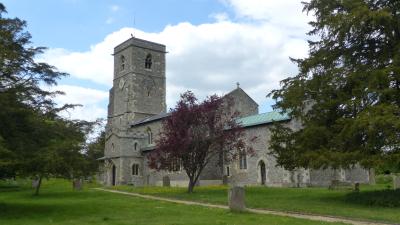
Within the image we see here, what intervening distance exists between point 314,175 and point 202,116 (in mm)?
10968

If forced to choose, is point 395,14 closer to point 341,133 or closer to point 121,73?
point 341,133

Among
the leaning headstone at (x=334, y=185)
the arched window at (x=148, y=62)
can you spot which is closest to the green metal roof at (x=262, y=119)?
the leaning headstone at (x=334, y=185)

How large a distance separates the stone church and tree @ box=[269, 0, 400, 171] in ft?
18.8

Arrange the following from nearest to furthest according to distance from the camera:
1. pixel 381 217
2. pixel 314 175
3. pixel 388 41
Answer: pixel 381 217 < pixel 388 41 < pixel 314 175

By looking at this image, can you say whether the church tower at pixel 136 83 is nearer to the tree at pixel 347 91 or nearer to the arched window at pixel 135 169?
the arched window at pixel 135 169

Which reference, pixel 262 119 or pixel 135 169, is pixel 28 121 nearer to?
pixel 262 119

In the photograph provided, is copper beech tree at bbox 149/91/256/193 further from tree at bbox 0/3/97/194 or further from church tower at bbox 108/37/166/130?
church tower at bbox 108/37/166/130

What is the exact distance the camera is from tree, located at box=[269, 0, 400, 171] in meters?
18.2

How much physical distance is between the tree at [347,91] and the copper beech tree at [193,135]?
274 inches

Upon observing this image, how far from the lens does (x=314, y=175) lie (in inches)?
1368

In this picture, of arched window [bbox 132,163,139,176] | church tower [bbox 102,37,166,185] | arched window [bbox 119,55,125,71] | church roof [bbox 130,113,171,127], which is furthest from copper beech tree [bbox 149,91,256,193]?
arched window [bbox 119,55,125,71]

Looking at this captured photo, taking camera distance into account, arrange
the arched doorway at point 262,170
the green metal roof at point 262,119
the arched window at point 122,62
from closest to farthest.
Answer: the green metal roof at point 262,119
the arched doorway at point 262,170
the arched window at point 122,62

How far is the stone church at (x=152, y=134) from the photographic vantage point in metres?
36.4

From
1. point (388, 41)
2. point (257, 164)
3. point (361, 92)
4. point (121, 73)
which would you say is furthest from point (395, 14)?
point (121, 73)
